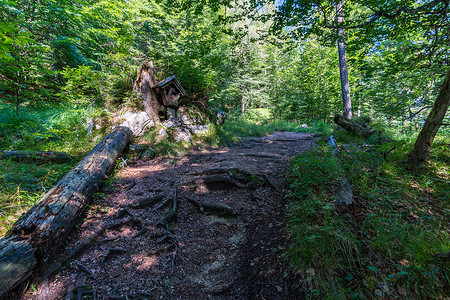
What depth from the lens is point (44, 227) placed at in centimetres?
214

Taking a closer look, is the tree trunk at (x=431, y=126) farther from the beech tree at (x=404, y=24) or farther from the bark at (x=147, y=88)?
the bark at (x=147, y=88)

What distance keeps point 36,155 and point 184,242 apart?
480 cm

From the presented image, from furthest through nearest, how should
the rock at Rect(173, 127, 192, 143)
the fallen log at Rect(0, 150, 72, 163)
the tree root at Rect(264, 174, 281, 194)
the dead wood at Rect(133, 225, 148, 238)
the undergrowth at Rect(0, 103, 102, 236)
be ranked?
the rock at Rect(173, 127, 192, 143) → the fallen log at Rect(0, 150, 72, 163) → the tree root at Rect(264, 174, 281, 194) → the undergrowth at Rect(0, 103, 102, 236) → the dead wood at Rect(133, 225, 148, 238)

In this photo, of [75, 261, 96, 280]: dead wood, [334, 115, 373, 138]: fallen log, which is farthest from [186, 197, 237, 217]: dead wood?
[334, 115, 373, 138]: fallen log

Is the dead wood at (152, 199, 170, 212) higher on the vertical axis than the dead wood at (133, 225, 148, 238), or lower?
higher

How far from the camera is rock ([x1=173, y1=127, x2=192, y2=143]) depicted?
737cm

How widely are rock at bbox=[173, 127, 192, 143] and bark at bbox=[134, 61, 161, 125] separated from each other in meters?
0.87

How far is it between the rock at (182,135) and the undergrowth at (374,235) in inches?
211

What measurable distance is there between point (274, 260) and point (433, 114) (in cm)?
414

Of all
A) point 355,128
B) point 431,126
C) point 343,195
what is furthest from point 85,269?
point 355,128

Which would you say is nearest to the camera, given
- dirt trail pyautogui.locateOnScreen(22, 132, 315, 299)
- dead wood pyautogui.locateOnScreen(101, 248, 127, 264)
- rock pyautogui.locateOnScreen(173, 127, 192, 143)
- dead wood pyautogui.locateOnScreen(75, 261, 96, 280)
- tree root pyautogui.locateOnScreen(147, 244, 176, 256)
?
dirt trail pyautogui.locateOnScreen(22, 132, 315, 299)

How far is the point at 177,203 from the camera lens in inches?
137

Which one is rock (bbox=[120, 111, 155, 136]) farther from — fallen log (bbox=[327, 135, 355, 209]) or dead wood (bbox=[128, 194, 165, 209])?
fallen log (bbox=[327, 135, 355, 209])

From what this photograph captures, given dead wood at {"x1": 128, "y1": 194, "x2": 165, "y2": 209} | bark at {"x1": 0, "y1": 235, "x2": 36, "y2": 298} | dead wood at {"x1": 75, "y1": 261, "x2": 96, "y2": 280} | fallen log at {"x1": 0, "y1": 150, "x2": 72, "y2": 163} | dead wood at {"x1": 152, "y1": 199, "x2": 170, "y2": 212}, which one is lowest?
dead wood at {"x1": 152, "y1": 199, "x2": 170, "y2": 212}
